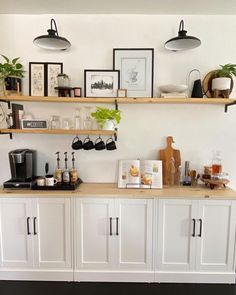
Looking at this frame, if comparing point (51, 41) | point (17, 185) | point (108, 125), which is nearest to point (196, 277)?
point (108, 125)

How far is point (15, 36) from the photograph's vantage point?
2.39 meters

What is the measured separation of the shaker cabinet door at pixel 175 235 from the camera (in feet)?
6.77

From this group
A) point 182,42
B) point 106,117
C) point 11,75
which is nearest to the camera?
point 182,42

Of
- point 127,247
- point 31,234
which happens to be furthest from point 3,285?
point 127,247

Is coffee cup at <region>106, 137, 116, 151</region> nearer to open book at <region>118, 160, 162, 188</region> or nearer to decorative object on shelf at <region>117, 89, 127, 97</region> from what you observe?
open book at <region>118, 160, 162, 188</region>

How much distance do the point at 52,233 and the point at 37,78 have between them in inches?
64.5

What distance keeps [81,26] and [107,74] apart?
1.95 feet

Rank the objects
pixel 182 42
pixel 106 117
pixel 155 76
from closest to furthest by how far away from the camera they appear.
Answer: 1. pixel 182 42
2. pixel 106 117
3. pixel 155 76

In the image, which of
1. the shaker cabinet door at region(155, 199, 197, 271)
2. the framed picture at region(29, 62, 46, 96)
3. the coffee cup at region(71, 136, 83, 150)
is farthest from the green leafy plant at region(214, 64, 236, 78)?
the framed picture at region(29, 62, 46, 96)

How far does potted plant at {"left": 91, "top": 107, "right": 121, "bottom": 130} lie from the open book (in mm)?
447

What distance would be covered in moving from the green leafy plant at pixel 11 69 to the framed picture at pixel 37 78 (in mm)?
109

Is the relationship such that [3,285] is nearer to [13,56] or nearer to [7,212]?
[7,212]

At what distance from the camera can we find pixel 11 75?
2299mm

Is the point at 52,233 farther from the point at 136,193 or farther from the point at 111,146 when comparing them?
the point at 111,146
